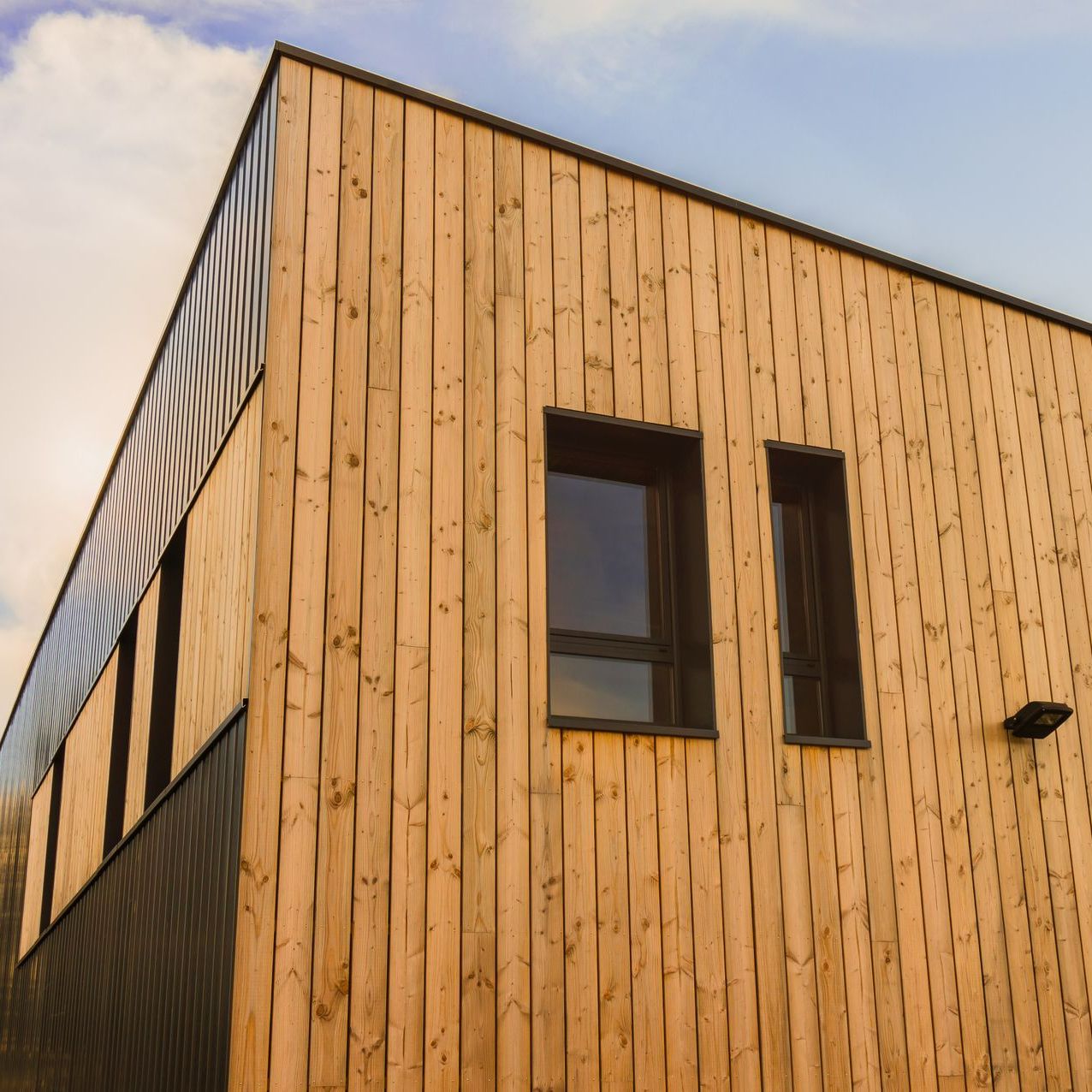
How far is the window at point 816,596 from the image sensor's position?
263 inches

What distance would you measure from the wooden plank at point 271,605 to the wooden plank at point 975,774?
3.56m

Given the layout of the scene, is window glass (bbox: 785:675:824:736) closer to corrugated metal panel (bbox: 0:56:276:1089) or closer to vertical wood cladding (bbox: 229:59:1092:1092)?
vertical wood cladding (bbox: 229:59:1092:1092)

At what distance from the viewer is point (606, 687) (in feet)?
20.8

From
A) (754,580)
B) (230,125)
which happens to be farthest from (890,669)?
(230,125)

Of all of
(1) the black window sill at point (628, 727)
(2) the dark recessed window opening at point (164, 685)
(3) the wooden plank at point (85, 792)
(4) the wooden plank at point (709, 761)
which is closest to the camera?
(4) the wooden plank at point (709, 761)

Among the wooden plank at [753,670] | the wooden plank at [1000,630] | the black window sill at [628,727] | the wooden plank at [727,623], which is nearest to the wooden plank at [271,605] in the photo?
the black window sill at [628,727]

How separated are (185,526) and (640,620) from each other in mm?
3025

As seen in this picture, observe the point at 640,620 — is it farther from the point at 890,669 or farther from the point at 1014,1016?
the point at 1014,1016

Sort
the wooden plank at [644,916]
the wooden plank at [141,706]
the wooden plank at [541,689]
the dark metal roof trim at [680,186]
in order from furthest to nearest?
the wooden plank at [141,706] < the dark metal roof trim at [680,186] < the wooden plank at [644,916] < the wooden plank at [541,689]

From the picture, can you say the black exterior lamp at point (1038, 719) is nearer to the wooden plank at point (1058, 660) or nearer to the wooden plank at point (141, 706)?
the wooden plank at point (1058, 660)

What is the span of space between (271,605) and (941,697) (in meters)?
3.55

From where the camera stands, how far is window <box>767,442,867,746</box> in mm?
6688

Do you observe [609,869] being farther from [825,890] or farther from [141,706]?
[141,706]

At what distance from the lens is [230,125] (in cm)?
746
